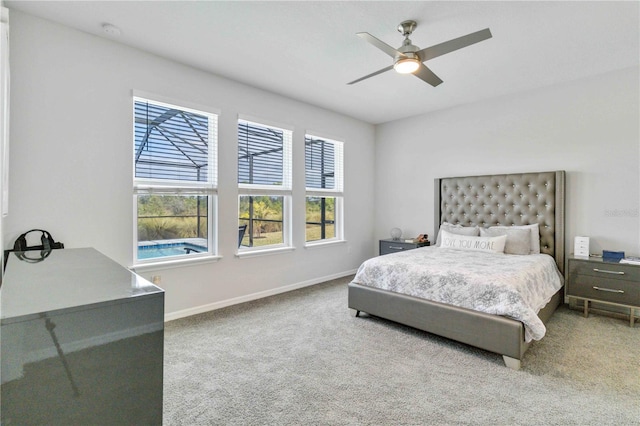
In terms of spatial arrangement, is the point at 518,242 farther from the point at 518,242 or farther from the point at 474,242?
the point at 474,242

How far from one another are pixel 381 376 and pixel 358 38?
285 cm

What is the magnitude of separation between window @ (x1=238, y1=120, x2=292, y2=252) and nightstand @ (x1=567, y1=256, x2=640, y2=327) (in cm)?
347

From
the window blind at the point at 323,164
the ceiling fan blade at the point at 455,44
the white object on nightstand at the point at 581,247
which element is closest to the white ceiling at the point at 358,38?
the ceiling fan blade at the point at 455,44

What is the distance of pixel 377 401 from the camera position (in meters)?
1.99

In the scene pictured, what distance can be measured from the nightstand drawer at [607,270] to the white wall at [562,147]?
1.71 feet

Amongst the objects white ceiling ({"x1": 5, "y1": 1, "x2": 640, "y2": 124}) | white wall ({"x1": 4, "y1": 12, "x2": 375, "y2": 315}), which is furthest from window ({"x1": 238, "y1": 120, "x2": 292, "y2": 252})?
white ceiling ({"x1": 5, "y1": 1, "x2": 640, "y2": 124})

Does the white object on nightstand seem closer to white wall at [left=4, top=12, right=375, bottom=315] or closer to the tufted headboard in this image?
the tufted headboard

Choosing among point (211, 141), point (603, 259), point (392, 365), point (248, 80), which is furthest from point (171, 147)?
point (603, 259)

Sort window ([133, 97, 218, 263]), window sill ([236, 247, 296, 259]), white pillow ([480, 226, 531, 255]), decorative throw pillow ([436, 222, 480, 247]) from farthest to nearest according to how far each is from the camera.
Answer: decorative throw pillow ([436, 222, 480, 247]) < window sill ([236, 247, 296, 259]) < white pillow ([480, 226, 531, 255]) < window ([133, 97, 218, 263])

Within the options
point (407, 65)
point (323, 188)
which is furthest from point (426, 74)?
point (323, 188)

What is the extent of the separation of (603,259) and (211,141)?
4547mm

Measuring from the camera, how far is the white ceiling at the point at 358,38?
2.46 m

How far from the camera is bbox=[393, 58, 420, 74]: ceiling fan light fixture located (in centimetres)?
260

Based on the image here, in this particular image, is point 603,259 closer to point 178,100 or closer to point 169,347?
point 169,347
